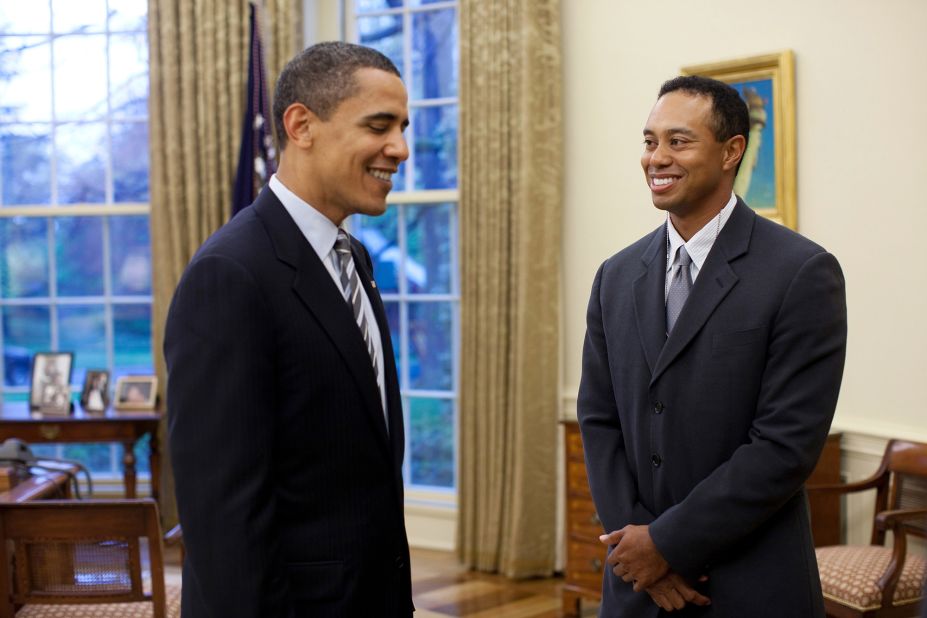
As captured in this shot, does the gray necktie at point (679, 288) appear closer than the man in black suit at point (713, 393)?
No

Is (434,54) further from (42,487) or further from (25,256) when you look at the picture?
(42,487)

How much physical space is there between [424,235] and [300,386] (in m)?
4.25

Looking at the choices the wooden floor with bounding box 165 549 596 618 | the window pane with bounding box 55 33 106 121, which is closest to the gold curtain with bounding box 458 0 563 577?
the wooden floor with bounding box 165 549 596 618

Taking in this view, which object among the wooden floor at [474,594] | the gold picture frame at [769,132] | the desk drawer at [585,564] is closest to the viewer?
the gold picture frame at [769,132]

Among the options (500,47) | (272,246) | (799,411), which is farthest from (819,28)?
(272,246)

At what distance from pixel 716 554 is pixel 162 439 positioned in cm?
443

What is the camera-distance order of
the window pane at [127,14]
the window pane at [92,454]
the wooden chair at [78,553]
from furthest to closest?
1. the window pane at [92,454]
2. the window pane at [127,14]
3. the wooden chair at [78,553]

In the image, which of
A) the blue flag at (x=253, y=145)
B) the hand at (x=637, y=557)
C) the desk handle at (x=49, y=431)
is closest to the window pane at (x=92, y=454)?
the desk handle at (x=49, y=431)

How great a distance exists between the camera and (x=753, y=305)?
201 centimetres

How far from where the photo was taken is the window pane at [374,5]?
19.2ft

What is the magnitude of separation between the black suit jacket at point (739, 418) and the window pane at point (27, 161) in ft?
16.3

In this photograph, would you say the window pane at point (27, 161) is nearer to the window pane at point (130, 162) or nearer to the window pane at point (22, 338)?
the window pane at point (130, 162)

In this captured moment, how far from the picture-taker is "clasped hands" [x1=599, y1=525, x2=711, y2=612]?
6.56 ft

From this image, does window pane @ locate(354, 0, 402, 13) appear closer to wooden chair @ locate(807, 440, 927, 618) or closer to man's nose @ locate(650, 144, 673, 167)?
wooden chair @ locate(807, 440, 927, 618)
